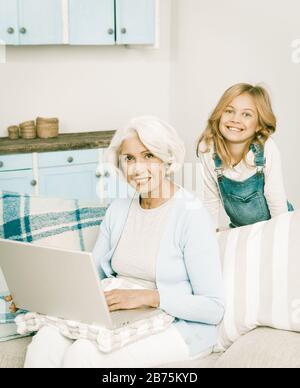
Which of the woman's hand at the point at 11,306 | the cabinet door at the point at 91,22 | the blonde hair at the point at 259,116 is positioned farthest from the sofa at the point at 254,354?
the cabinet door at the point at 91,22

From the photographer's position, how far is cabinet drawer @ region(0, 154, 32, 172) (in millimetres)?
3576

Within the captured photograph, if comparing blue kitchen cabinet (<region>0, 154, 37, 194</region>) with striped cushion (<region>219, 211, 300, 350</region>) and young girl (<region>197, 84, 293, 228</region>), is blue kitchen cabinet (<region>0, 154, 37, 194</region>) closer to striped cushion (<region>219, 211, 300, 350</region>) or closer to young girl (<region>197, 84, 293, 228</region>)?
young girl (<region>197, 84, 293, 228</region>)

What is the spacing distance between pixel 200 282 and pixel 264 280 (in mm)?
179

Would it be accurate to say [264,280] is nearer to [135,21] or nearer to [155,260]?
[155,260]

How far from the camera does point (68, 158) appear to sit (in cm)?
376

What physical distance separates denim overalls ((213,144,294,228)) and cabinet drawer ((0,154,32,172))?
1.57m

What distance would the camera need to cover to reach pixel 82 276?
1.44m

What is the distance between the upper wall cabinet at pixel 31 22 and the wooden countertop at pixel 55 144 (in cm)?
61

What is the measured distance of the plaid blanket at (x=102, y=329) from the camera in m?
1.52

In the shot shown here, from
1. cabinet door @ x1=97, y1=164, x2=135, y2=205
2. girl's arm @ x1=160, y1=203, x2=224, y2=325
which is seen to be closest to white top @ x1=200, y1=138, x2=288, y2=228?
girl's arm @ x1=160, y1=203, x2=224, y2=325

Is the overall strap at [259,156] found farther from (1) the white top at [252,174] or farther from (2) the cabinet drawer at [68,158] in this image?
(2) the cabinet drawer at [68,158]

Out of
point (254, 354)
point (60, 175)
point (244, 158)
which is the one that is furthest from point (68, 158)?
point (254, 354)
